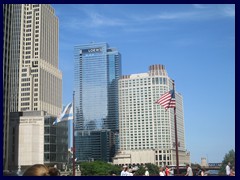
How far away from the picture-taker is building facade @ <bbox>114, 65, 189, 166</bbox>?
101 meters

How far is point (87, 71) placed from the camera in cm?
12888

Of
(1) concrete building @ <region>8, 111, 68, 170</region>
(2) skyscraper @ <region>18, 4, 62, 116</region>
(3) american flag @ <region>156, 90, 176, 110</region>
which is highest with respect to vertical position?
(2) skyscraper @ <region>18, 4, 62, 116</region>

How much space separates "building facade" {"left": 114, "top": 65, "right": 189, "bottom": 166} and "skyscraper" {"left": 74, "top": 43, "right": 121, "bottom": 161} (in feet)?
47.2

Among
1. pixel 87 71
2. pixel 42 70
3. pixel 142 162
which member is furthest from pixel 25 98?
pixel 87 71

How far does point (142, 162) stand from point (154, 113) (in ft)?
60.0

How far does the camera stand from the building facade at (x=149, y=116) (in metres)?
101

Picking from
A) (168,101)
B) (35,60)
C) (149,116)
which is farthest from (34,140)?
(149,116)

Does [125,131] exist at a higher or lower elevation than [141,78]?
lower

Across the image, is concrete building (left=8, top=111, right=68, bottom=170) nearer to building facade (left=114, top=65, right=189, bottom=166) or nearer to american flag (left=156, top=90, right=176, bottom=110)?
building facade (left=114, top=65, right=189, bottom=166)

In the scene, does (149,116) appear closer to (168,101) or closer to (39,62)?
(39,62)

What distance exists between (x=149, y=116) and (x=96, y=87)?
31.9 metres

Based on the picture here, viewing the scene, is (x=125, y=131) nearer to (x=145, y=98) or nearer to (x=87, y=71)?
(x=145, y=98)

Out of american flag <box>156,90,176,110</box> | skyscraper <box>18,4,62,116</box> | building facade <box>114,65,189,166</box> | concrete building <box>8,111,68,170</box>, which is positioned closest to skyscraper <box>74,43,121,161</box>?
building facade <box>114,65,189,166</box>

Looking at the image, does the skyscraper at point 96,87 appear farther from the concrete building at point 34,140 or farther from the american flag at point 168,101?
the american flag at point 168,101
